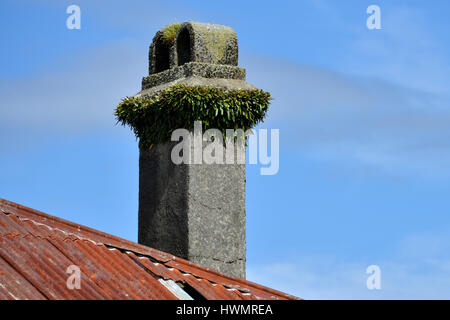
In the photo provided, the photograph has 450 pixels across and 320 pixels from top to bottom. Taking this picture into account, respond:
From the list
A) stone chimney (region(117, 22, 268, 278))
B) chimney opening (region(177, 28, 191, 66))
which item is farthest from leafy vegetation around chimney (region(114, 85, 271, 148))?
chimney opening (region(177, 28, 191, 66))

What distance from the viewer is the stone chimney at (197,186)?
7.91 meters

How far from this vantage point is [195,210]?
7891 mm

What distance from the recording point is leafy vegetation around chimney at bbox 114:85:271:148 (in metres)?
8.00

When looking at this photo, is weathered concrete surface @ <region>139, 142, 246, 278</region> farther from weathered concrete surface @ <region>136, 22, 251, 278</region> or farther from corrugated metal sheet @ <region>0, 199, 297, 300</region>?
corrugated metal sheet @ <region>0, 199, 297, 300</region>

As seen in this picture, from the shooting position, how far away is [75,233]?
6.78 meters

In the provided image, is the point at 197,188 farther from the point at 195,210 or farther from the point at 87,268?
the point at 87,268

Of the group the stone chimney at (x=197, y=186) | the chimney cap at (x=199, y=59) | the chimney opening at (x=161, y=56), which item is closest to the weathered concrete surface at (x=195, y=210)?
the stone chimney at (x=197, y=186)

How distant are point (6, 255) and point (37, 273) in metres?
0.33

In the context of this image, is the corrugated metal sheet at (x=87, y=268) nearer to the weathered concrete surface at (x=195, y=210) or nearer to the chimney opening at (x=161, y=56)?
the weathered concrete surface at (x=195, y=210)

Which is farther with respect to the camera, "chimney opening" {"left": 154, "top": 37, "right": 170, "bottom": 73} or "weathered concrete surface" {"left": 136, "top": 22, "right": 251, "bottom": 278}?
"chimney opening" {"left": 154, "top": 37, "right": 170, "bottom": 73}
